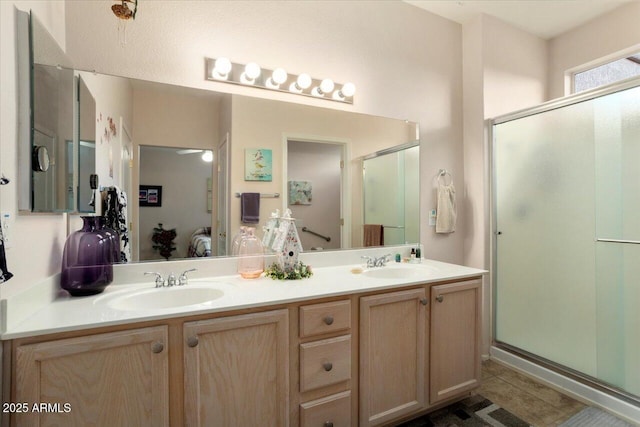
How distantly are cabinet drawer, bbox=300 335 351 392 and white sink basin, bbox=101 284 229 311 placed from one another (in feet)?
1.58

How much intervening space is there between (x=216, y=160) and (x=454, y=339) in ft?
5.63

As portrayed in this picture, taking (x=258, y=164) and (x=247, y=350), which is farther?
(x=258, y=164)

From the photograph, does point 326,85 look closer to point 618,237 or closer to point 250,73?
point 250,73

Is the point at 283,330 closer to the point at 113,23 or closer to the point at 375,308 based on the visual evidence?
the point at 375,308

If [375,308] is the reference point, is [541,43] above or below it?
above

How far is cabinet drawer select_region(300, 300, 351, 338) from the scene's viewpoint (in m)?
1.34

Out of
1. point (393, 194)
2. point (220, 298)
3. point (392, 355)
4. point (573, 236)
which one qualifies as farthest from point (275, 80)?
point (573, 236)

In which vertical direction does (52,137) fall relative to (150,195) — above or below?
above

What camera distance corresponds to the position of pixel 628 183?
1798 mm

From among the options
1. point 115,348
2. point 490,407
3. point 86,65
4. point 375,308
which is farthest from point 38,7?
point 490,407

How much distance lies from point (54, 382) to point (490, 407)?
86.2 inches

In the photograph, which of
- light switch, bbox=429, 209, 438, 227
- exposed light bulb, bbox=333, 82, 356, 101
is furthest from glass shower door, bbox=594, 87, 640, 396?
exposed light bulb, bbox=333, 82, 356, 101

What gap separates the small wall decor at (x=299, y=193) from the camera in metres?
1.92

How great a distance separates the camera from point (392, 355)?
61.4 inches
